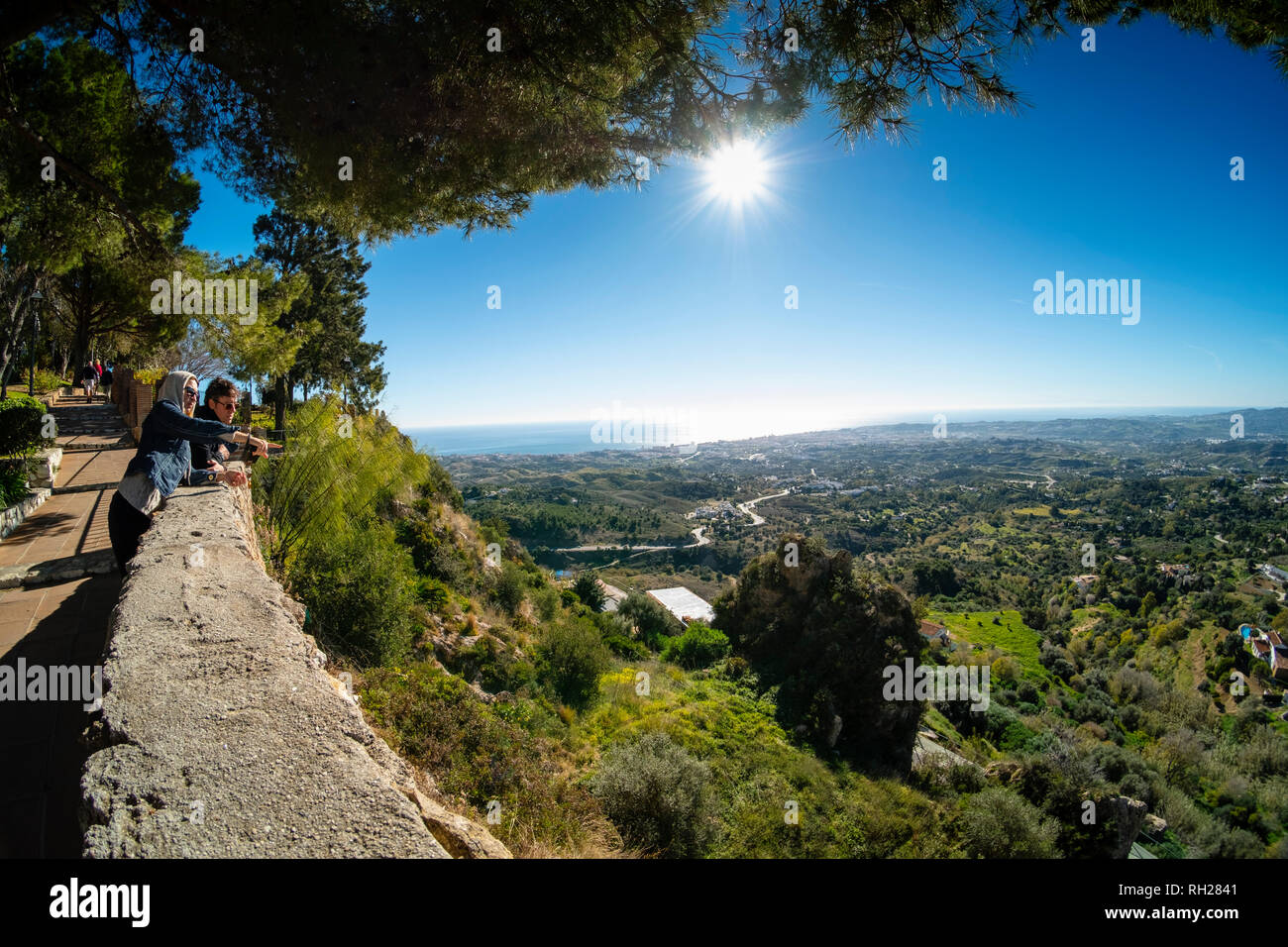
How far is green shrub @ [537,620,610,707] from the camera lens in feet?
41.1

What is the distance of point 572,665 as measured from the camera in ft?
42.6

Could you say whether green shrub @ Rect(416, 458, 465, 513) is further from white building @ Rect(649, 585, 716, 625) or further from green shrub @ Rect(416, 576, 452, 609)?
white building @ Rect(649, 585, 716, 625)

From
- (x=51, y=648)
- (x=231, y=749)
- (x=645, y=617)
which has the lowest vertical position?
(x=645, y=617)

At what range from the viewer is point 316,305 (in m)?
18.6

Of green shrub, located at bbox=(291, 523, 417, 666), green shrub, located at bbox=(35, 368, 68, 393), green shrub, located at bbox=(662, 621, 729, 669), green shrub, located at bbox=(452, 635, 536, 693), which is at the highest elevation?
green shrub, located at bbox=(35, 368, 68, 393)

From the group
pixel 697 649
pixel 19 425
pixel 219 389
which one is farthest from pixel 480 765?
pixel 697 649

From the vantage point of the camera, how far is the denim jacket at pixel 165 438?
12.1 feet

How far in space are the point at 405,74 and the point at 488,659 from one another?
34.2 feet

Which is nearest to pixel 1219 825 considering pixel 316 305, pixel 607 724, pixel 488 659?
pixel 607 724

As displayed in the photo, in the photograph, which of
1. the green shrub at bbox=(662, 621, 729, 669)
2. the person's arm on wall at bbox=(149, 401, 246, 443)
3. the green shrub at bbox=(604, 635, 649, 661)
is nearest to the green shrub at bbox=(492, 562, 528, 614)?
the green shrub at bbox=(604, 635, 649, 661)

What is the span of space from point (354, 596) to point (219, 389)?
323 cm

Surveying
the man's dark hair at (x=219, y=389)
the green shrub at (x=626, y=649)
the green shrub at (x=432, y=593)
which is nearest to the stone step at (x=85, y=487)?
the green shrub at (x=432, y=593)

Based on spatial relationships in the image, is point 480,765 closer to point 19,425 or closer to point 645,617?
point 19,425

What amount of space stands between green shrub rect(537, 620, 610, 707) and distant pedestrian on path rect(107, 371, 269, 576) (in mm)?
9900
